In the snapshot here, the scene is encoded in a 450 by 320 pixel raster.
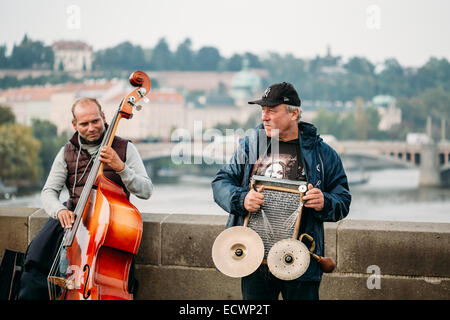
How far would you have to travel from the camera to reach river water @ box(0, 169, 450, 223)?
53.3 meters

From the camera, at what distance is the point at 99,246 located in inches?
130

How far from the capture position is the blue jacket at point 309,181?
9.36 feet

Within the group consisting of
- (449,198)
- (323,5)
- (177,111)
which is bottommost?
(449,198)

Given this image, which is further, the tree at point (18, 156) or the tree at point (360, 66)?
the tree at point (360, 66)

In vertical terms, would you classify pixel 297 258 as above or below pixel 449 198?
above

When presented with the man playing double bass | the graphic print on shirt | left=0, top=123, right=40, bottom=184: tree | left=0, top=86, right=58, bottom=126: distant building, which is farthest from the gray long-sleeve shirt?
left=0, top=86, right=58, bottom=126: distant building

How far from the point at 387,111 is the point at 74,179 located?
9481cm

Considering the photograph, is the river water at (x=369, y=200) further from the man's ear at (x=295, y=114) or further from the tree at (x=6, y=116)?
the man's ear at (x=295, y=114)

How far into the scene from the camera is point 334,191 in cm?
291

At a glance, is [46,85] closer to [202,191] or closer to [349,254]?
[202,191]

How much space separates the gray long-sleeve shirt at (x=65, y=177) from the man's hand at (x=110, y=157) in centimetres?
9

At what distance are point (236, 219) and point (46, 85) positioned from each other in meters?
95.5

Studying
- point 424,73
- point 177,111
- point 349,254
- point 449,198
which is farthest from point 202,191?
point 349,254

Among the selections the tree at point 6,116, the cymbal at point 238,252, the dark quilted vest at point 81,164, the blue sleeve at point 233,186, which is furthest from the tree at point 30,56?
the cymbal at point 238,252
